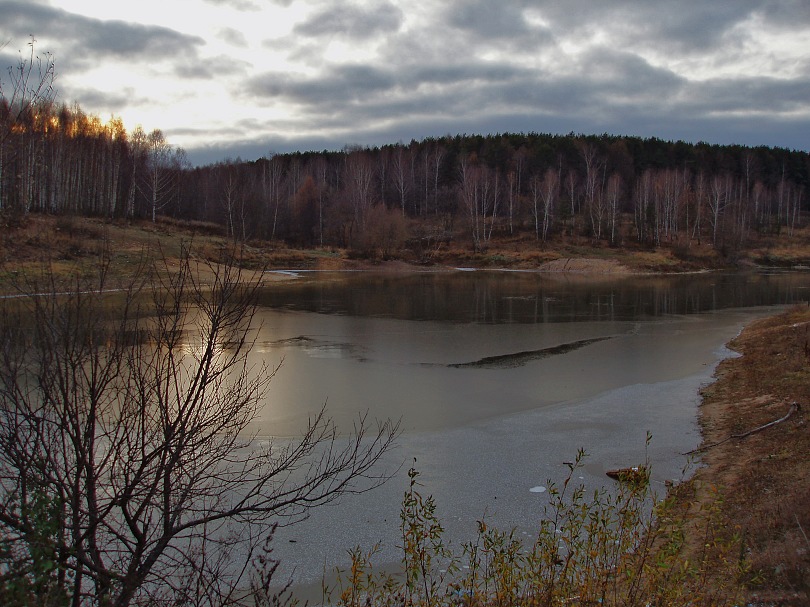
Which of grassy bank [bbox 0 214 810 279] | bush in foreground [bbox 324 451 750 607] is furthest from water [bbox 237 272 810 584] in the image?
grassy bank [bbox 0 214 810 279]

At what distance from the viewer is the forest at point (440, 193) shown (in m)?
60.7

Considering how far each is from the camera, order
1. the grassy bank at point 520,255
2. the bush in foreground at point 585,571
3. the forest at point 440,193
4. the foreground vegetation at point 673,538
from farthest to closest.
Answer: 1. the forest at point 440,193
2. the grassy bank at point 520,255
3. the foreground vegetation at point 673,538
4. the bush in foreground at point 585,571

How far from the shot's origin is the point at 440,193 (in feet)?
295

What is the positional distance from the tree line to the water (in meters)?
27.8

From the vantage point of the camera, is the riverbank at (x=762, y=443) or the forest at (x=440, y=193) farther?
the forest at (x=440, y=193)

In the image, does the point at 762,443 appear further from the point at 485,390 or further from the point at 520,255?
the point at 520,255

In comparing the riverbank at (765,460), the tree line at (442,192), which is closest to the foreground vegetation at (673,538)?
the riverbank at (765,460)

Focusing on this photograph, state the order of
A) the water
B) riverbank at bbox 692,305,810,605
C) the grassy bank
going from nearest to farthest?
riverbank at bbox 692,305,810,605
the water
the grassy bank

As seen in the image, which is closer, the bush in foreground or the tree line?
the bush in foreground

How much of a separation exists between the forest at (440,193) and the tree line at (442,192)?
0.23 meters

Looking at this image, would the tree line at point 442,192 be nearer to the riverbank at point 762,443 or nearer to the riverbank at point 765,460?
the riverbank at point 762,443

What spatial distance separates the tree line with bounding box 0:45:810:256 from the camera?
60688 millimetres

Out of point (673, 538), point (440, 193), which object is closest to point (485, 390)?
point (673, 538)

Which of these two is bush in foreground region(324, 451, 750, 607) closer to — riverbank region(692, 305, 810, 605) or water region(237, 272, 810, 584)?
riverbank region(692, 305, 810, 605)
